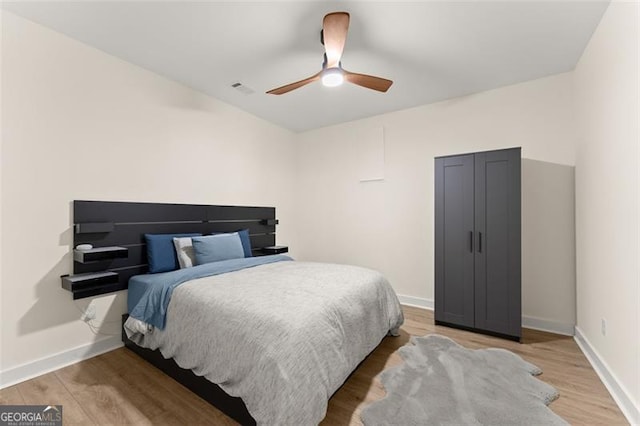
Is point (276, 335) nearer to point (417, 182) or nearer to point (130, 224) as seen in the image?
point (130, 224)

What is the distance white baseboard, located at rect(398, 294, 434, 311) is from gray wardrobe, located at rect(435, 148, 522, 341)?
1.79 feet

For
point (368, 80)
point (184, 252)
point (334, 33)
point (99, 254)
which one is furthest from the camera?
point (184, 252)

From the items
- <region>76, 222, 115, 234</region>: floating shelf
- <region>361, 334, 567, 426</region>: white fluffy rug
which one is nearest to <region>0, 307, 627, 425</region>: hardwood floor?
<region>361, 334, 567, 426</region>: white fluffy rug

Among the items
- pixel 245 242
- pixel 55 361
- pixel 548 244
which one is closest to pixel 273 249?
pixel 245 242

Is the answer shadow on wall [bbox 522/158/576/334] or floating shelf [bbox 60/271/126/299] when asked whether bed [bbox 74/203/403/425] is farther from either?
shadow on wall [bbox 522/158/576/334]

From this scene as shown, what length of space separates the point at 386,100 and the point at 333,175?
1.48 metres

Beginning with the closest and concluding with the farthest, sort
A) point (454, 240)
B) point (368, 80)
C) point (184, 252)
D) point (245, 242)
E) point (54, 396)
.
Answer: point (54, 396), point (368, 80), point (184, 252), point (454, 240), point (245, 242)

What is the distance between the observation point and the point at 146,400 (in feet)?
6.48

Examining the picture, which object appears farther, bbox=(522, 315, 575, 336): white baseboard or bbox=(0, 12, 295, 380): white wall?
bbox=(522, 315, 575, 336): white baseboard

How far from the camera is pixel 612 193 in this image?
6.86 ft

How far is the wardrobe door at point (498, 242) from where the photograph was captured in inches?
115

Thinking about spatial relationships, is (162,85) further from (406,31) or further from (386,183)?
(386,183)

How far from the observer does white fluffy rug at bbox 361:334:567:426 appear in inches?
69.8

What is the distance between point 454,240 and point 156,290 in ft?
9.93
